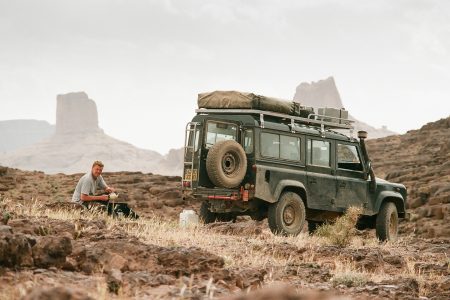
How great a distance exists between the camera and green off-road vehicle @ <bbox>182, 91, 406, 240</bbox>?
11359 mm

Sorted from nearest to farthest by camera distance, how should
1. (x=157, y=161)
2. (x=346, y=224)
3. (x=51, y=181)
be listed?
(x=346, y=224) < (x=51, y=181) < (x=157, y=161)

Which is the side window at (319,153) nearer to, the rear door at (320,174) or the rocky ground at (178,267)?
the rear door at (320,174)

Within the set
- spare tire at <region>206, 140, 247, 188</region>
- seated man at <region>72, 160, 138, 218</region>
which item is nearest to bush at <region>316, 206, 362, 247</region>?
spare tire at <region>206, 140, 247, 188</region>

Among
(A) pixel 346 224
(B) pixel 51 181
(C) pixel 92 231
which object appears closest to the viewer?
(C) pixel 92 231

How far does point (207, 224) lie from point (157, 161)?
531 feet

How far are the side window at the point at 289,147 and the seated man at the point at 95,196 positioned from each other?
9.76 ft

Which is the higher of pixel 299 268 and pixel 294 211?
pixel 294 211

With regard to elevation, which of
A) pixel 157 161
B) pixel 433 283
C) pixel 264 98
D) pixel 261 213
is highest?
pixel 157 161

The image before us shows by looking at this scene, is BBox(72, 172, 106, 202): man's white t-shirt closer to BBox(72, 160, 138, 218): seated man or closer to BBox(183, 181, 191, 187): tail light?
BBox(72, 160, 138, 218): seated man

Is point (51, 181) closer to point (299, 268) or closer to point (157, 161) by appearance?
point (299, 268)

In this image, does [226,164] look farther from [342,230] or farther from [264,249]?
[264,249]

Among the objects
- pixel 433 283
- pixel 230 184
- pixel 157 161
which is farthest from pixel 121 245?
pixel 157 161

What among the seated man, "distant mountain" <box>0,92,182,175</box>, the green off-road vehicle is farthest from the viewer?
"distant mountain" <box>0,92,182,175</box>

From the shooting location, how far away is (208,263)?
5.84 meters
